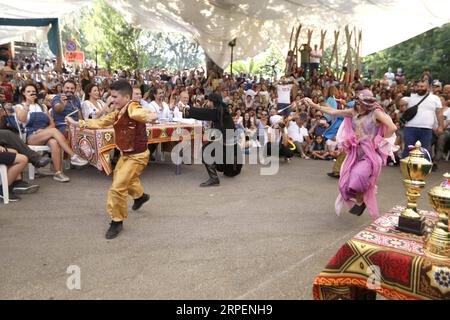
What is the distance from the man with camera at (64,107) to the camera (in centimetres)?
623

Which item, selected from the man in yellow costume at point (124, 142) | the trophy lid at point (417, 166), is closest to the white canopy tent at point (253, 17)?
the man in yellow costume at point (124, 142)

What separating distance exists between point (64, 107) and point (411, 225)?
5767 mm

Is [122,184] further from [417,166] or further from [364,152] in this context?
[417,166]

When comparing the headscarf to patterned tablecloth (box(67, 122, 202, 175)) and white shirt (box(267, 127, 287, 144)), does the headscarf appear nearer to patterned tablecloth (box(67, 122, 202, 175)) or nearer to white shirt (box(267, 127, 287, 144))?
patterned tablecloth (box(67, 122, 202, 175))

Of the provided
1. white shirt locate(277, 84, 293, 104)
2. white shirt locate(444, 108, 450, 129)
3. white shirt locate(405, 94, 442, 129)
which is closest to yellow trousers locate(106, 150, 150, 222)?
white shirt locate(405, 94, 442, 129)

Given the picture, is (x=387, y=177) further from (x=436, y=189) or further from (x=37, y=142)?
(x=37, y=142)

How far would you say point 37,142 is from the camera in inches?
233

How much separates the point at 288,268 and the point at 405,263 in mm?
1611

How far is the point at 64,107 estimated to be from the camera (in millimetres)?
6270

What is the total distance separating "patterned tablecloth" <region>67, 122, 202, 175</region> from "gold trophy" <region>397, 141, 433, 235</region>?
456cm

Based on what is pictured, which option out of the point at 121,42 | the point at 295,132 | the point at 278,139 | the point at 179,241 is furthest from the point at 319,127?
the point at 121,42

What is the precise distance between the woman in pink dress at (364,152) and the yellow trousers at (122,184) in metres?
1.94

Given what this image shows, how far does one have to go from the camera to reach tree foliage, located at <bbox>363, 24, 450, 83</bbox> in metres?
21.7

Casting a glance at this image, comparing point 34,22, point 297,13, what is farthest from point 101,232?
point 34,22
